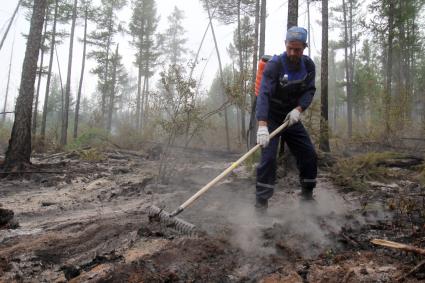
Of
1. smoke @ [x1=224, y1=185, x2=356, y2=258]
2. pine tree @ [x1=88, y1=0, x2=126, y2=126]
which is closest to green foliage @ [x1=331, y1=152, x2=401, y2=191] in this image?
smoke @ [x1=224, y1=185, x2=356, y2=258]

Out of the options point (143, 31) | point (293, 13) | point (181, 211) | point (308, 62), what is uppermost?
point (143, 31)

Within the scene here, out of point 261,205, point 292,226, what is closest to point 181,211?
point 261,205

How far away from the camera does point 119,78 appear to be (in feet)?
106

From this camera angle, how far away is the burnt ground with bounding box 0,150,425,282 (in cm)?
253

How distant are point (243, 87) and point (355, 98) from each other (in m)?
17.4

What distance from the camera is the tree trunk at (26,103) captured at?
7.93 m

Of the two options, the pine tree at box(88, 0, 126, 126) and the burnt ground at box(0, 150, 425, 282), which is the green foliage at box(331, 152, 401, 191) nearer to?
the burnt ground at box(0, 150, 425, 282)

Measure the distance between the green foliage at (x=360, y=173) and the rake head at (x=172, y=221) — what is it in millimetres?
2805

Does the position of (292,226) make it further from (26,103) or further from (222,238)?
(26,103)

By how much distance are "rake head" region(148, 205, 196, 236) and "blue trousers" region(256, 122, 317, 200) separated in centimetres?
101

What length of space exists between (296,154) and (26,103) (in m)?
6.49

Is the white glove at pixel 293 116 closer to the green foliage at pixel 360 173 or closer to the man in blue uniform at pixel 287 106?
the man in blue uniform at pixel 287 106

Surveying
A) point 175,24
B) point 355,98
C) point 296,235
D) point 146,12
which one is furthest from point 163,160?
point 175,24

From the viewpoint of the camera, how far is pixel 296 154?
4.31 metres
